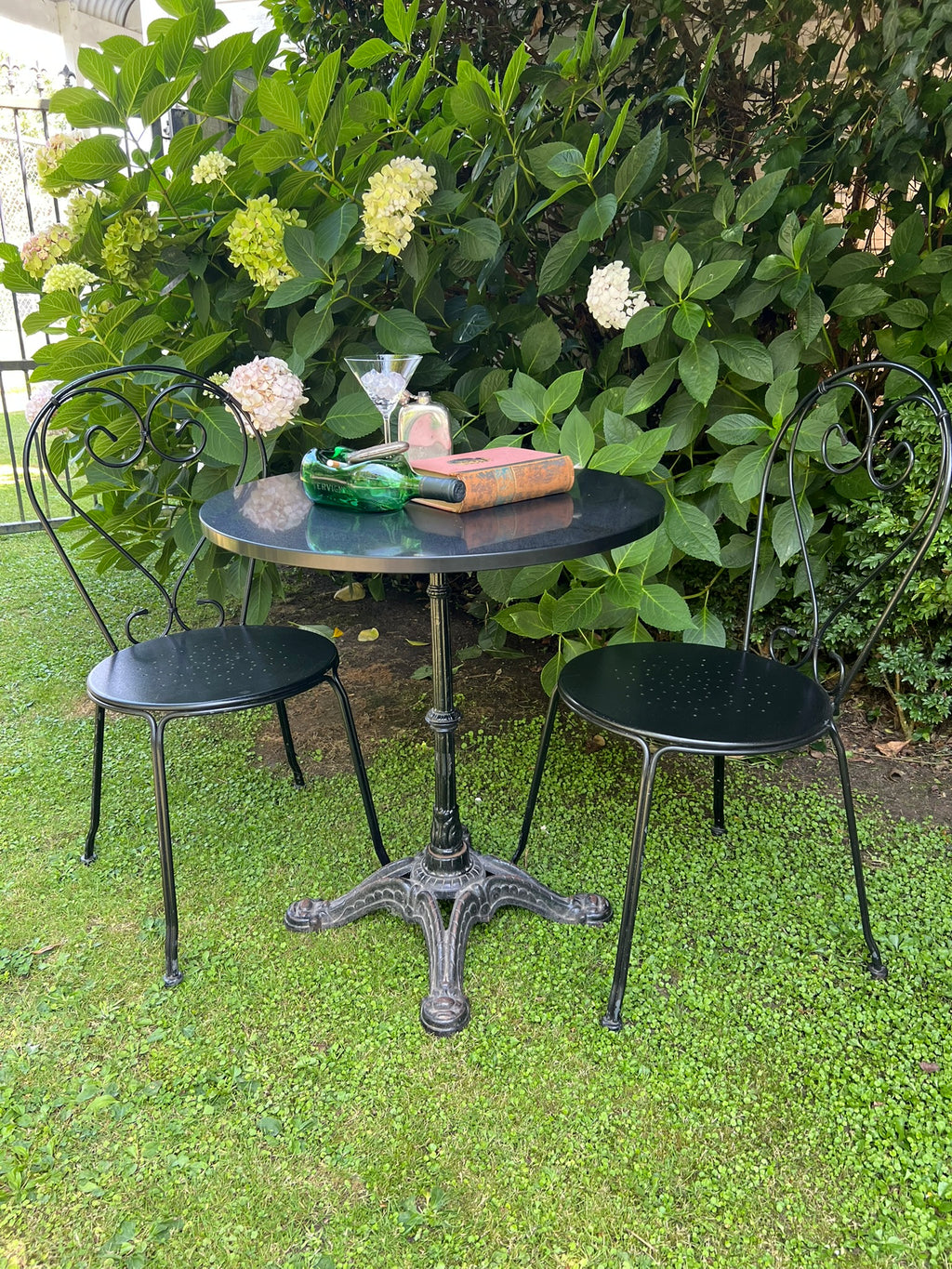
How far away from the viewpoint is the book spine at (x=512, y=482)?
144 cm

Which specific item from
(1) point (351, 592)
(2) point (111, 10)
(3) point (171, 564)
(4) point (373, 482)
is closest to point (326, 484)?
(4) point (373, 482)

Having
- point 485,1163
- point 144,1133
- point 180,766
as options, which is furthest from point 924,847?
point 180,766

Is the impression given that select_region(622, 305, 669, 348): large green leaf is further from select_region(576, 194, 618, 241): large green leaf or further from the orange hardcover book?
the orange hardcover book

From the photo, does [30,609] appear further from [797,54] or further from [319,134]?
[797,54]

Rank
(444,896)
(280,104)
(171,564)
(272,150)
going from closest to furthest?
(444,896), (280,104), (272,150), (171,564)

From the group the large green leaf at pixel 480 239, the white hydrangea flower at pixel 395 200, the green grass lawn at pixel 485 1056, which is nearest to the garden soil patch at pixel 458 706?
the green grass lawn at pixel 485 1056

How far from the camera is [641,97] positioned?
2.74m

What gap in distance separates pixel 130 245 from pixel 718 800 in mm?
2001

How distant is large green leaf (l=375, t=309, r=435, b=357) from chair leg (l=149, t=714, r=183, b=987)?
1068mm

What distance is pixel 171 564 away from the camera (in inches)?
114

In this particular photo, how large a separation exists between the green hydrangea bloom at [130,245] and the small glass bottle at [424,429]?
104cm

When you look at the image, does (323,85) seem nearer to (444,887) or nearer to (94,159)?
(94,159)

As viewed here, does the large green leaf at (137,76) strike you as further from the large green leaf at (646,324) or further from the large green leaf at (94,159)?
the large green leaf at (646,324)

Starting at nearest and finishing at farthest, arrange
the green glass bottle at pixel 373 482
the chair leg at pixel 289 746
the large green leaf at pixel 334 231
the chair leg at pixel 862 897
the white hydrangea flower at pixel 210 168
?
the green glass bottle at pixel 373 482 < the chair leg at pixel 862 897 < the large green leaf at pixel 334 231 < the white hydrangea flower at pixel 210 168 < the chair leg at pixel 289 746
